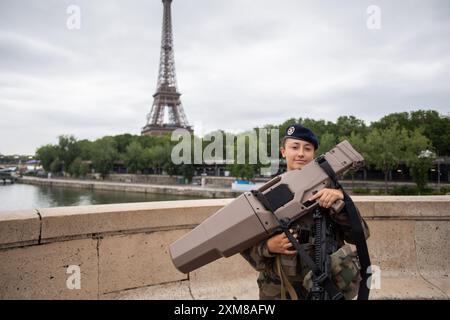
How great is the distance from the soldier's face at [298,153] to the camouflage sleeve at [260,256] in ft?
2.11

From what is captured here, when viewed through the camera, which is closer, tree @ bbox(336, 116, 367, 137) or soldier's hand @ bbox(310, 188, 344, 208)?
soldier's hand @ bbox(310, 188, 344, 208)

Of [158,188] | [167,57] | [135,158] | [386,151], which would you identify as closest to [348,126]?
[386,151]

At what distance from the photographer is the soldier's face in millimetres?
2414

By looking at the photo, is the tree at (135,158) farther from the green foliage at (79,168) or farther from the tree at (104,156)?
the green foliage at (79,168)

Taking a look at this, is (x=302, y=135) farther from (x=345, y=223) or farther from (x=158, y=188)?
(x=158, y=188)

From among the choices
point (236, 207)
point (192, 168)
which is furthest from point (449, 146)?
point (236, 207)

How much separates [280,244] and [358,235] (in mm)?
502

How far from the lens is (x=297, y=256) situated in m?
2.23

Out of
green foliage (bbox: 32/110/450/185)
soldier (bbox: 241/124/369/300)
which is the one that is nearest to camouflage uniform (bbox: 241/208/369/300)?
soldier (bbox: 241/124/369/300)

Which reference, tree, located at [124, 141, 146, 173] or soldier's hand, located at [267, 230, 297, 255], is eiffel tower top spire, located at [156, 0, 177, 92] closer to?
tree, located at [124, 141, 146, 173]

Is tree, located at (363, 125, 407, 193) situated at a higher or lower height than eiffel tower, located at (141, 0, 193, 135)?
lower

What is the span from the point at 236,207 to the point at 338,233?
2.52ft

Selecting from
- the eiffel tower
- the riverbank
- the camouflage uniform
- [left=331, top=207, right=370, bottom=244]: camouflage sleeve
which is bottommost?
the riverbank

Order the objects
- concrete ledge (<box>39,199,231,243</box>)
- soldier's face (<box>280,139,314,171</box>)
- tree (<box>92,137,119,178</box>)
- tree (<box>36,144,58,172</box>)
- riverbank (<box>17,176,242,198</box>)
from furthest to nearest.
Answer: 1. tree (<box>36,144,58,172</box>)
2. tree (<box>92,137,119,178</box>)
3. riverbank (<box>17,176,242,198</box>)
4. concrete ledge (<box>39,199,231,243</box>)
5. soldier's face (<box>280,139,314,171</box>)
